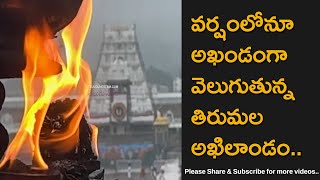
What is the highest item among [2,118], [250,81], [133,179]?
[250,81]

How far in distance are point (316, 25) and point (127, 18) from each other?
0.72 m

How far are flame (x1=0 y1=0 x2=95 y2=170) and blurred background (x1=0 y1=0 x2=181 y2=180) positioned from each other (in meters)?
0.16

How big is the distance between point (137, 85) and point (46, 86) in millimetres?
477

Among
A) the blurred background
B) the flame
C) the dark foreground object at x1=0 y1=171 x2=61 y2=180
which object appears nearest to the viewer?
the dark foreground object at x1=0 y1=171 x2=61 y2=180

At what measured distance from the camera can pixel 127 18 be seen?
213 cm

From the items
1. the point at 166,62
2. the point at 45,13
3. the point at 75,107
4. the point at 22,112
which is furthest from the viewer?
the point at 166,62

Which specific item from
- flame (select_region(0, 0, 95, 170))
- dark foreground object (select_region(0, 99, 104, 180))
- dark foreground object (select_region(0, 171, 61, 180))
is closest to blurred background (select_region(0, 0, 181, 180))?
flame (select_region(0, 0, 95, 170))

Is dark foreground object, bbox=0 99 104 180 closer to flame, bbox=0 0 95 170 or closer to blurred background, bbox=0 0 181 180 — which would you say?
flame, bbox=0 0 95 170

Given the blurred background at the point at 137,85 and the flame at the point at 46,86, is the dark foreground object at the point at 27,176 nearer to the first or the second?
the flame at the point at 46,86

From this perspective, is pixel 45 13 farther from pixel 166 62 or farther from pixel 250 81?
pixel 250 81

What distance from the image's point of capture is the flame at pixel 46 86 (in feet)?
5.27

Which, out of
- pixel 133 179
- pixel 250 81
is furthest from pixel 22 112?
pixel 250 81

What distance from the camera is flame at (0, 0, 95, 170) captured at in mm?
1607

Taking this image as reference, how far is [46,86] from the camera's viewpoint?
1.75m
